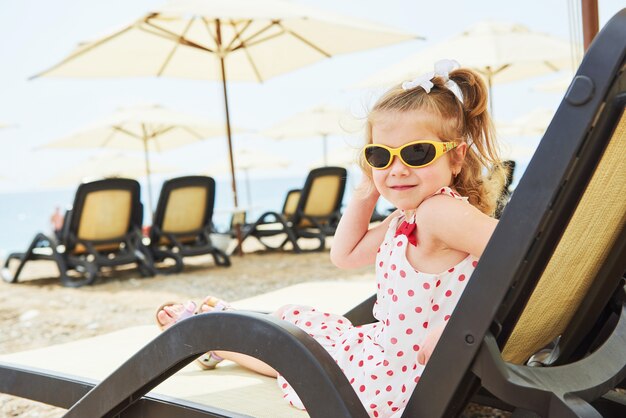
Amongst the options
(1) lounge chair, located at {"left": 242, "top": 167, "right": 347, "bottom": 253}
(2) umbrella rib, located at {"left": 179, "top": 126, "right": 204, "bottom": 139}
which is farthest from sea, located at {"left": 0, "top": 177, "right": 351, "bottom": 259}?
(1) lounge chair, located at {"left": 242, "top": 167, "right": 347, "bottom": 253}

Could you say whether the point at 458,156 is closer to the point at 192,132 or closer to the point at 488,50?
the point at 488,50

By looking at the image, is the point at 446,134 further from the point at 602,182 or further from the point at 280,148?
the point at 280,148

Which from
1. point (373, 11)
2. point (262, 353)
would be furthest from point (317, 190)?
point (373, 11)

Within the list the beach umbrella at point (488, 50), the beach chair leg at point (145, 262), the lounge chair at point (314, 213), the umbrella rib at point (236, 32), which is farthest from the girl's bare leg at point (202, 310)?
the lounge chair at point (314, 213)

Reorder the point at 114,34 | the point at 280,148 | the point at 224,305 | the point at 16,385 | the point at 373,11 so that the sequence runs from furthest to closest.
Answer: the point at 280,148
the point at 373,11
the point at 114,34
the point at 224,305
the point at 16,385

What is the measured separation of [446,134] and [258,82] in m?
9.13

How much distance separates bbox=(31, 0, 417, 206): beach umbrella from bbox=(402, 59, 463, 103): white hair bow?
6089mm

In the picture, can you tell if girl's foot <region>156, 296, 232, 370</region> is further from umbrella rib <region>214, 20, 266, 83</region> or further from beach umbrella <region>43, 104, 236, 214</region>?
beach umbrella <region>43, 104, 236, 214</region>

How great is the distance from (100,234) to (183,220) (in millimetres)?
969

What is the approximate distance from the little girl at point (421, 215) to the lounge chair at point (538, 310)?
0.61 ft

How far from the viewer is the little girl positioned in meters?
1.48

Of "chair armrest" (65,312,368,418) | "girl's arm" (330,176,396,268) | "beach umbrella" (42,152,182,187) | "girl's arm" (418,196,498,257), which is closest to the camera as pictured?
"chair armrest" (65,312,368,418)

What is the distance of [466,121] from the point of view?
5.42ft

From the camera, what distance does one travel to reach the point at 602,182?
1.15m
